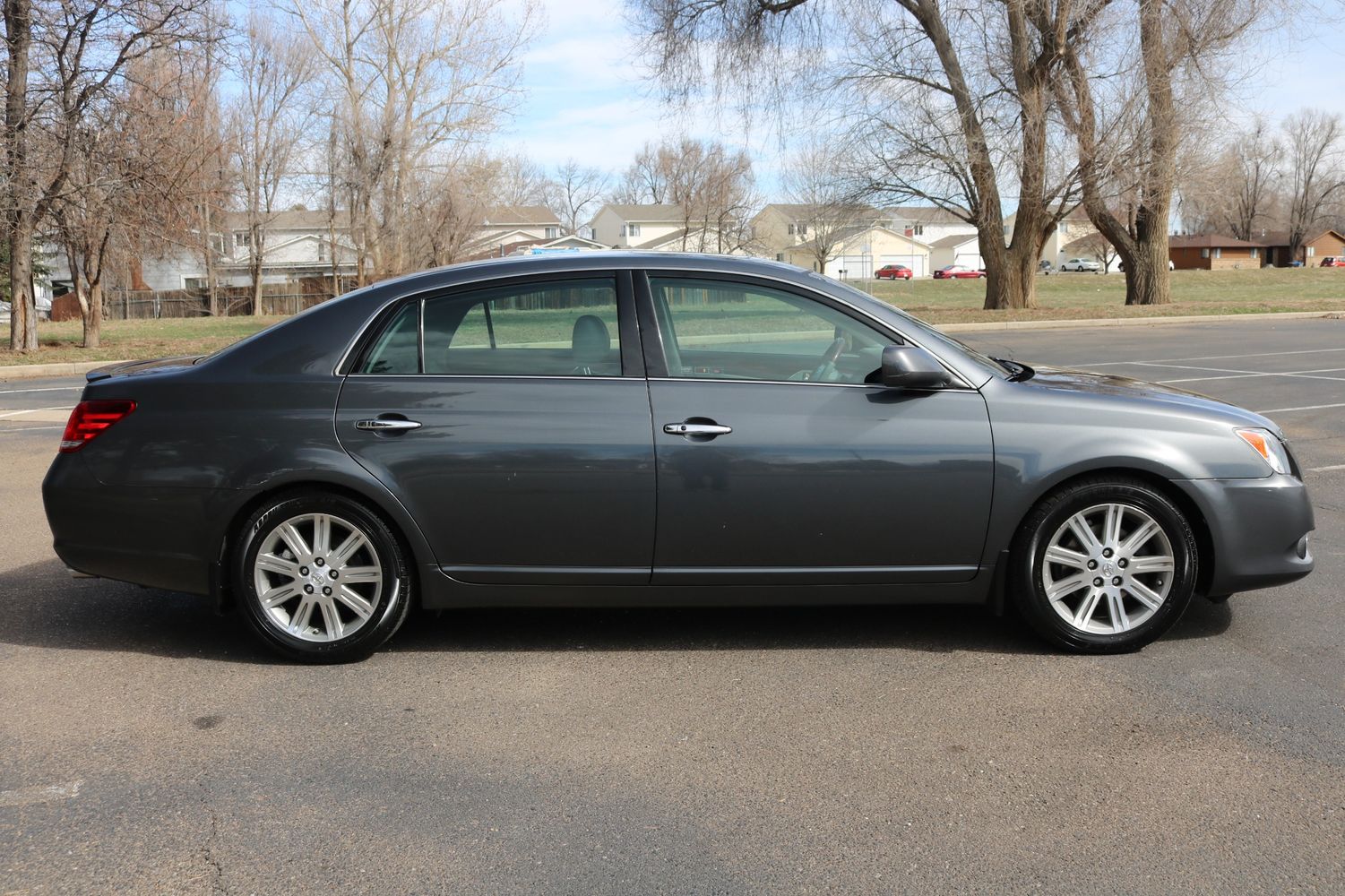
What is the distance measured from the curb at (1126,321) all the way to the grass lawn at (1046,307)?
2.26ft

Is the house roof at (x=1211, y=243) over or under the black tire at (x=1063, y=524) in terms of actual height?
over

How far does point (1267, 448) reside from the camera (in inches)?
187

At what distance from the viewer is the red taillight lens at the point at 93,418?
475 cm

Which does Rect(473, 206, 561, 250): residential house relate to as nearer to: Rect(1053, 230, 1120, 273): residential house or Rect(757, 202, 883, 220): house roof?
Rect(757, 202, 883, 220): house roof

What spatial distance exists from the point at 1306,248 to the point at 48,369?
120 m

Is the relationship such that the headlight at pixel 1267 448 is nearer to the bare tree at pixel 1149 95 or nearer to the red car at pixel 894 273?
the bare tree at pixel 1149 95

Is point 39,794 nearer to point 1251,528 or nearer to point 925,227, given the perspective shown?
point 1251,528

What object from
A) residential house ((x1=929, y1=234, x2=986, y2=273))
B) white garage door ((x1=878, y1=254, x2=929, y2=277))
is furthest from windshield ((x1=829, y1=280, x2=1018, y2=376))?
residential house ((x1=929, y1=234, x2=986, y2=273))

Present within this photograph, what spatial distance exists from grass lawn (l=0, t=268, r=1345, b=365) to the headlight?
830 inches

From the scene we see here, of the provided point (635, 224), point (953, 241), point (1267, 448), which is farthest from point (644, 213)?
point (1267, 448)

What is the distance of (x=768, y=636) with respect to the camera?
16.5 ft

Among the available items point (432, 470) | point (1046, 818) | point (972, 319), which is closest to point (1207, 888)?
point (1046, 818)

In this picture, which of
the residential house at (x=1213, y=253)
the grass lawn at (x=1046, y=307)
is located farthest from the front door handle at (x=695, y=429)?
the residential house at (x=1213, y=253)

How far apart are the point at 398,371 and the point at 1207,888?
10.9 feet
